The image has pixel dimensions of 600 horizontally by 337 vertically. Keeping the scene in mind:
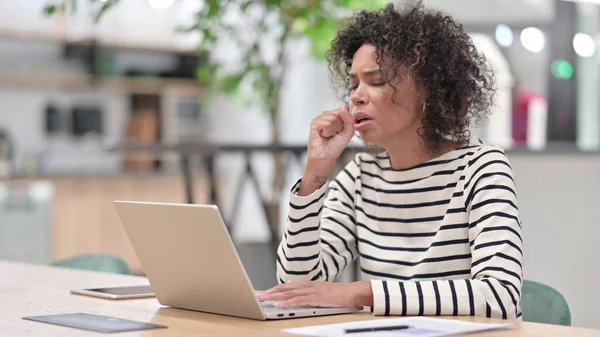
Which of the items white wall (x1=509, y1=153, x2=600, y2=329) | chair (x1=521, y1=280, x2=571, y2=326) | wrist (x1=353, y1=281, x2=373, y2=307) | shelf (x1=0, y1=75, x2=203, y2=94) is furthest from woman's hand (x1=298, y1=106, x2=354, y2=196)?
shelf (x1=0, y1=75, x2=203, y2=94)

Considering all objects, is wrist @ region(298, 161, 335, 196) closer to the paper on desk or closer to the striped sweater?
the striped sweater

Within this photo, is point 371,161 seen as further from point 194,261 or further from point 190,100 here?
point 190,100

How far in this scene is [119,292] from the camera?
2.04 m

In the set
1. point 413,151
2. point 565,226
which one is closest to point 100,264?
point 413,151

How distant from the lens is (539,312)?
2.00 m

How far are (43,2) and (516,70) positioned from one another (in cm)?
347

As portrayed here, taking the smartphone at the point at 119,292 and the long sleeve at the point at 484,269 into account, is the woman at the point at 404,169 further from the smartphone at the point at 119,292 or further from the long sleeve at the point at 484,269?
the smartphone at the point at 119,292

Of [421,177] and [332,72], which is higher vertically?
[332,72]

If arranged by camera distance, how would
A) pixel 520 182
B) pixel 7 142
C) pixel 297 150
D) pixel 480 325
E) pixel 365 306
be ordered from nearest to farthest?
pixel 480 325, pixel 365 306, pixel 520 182, pixel 297 150, pixel 7 142

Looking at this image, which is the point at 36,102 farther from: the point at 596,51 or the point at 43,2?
the point at 596,51

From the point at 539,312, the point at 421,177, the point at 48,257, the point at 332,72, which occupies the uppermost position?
the point at 332,72

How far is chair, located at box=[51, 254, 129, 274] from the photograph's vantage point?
277 cm

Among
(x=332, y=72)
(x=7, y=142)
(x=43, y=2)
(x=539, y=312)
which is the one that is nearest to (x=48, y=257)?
(x=7, y=142)

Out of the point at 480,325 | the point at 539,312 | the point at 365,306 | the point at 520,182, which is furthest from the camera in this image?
the point at 520,182
